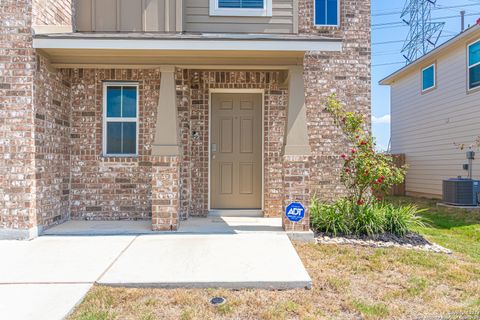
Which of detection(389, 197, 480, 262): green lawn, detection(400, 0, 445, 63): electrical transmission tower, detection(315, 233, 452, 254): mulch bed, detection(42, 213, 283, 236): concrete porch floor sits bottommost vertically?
detection(389, 197, 480, 262): green lawn

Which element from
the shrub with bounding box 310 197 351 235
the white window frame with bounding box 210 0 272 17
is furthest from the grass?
the white window frame with bounding box 210 0 272 17

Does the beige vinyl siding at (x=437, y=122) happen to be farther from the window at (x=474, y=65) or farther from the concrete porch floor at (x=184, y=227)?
the concrete porch floor at (x=184, y=227)

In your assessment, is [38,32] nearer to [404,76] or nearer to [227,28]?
[227,28]

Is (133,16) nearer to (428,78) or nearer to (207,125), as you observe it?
(207,125)

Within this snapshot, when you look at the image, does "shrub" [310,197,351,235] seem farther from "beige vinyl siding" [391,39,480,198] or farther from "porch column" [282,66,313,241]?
"beige vinyl siding" [391,39,480,198]

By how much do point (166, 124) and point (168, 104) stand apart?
0.33 metres

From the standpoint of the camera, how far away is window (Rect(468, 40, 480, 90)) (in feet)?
31.0

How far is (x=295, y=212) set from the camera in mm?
5289

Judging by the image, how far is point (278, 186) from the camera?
6.61 m

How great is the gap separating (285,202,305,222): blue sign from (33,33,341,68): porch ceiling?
90.9 inches

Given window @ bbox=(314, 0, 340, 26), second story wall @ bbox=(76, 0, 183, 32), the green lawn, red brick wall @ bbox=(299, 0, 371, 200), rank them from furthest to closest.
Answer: window @ bbox=(314, 0, 340, 26)
red brick wall @ bbox=(299, 0, 371, 200)
second story wall @ bbox=(76, 0, 183, 32)
the green lawn

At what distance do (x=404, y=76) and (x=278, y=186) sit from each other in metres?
9.92

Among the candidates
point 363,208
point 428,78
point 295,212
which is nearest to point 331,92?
point 363,208

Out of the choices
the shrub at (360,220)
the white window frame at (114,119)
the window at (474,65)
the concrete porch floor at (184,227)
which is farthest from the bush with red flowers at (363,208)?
the window at (474,65)
